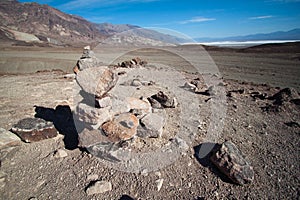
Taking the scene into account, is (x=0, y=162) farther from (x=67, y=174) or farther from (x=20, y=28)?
(x=20, y=28)

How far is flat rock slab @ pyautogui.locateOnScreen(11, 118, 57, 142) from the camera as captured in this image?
4.32m

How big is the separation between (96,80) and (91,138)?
1.22 meters

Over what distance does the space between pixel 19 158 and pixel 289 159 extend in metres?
5.73

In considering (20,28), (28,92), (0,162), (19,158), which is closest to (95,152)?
(19,158)

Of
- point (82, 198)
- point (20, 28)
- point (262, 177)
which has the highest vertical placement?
point (20, 28)

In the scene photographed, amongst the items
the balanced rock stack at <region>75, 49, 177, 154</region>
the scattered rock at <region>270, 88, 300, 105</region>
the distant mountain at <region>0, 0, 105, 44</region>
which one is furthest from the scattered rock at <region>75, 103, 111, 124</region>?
the distant mountain at <region>0, 0, 105, 44</region>

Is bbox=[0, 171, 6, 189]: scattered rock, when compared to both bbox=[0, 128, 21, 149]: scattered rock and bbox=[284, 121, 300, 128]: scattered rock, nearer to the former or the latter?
bbox=[0, 128, 21, 149]: scattered rock

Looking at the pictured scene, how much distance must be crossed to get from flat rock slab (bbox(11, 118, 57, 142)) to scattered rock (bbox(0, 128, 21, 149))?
3.9 inches

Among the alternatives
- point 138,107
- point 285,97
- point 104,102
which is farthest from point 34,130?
point 285,97

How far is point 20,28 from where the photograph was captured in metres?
103

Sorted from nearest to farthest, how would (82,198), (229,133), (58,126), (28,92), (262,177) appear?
1. (82,198)
2. (262,177)
3. (229,133)
4. (58,126)
5. (28,92)

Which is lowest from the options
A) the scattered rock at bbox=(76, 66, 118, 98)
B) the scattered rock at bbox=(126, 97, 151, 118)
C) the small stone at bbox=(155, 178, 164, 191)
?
the small stone at bbox=(155, 178, 164, 191)

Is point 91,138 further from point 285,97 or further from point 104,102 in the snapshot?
point 285,97

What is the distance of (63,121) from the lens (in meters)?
5.31
